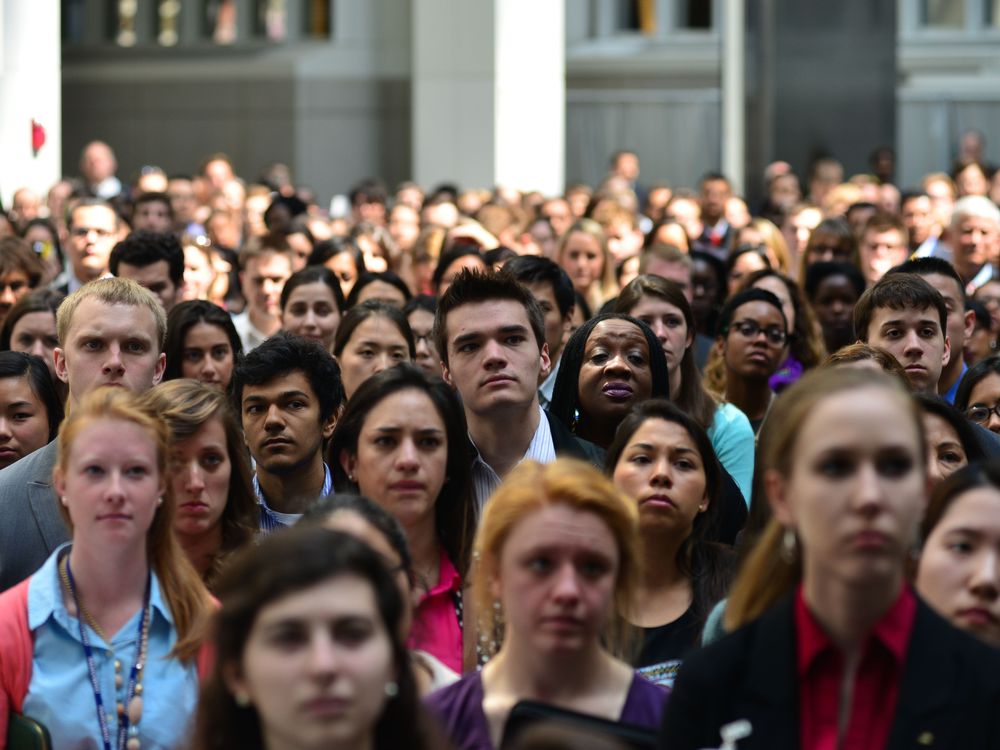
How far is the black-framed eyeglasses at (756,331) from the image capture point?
971 centimetres

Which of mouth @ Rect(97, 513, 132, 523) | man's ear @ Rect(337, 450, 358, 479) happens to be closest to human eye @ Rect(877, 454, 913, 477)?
mouth @ Rect(97, 513, 132, 523)

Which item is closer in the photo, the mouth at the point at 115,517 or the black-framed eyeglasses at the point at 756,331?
the mouth at the point at 115,517

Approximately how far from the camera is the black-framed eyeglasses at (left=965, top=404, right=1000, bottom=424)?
809 cm

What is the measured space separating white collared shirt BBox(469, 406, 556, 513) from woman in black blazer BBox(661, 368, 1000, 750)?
9.54 ft

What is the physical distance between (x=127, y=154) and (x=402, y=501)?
2680 centimetres

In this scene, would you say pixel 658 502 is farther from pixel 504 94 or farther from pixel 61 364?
pixel 504 94

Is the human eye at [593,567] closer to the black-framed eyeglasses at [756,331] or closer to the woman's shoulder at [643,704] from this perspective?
the woman's shoulder at [643,704]

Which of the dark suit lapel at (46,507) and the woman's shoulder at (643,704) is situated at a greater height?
the dark suit lapel at (46,507)

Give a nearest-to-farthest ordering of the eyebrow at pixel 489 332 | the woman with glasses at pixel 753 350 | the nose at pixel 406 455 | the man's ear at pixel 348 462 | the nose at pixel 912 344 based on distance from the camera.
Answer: the nose at pixel 406 455 → the man's ear at pixel 348 462 → the eyebrow at pixel 489 332 → the nose at pixel 912 344 → the woman with glasses at pixel 753 350

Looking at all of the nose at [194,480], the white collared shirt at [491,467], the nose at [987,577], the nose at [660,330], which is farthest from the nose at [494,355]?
the nose at [987,577]

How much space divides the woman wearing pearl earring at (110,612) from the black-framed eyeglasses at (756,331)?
187 inches

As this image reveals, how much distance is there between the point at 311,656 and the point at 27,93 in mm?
19154

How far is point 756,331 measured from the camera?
31.9ft

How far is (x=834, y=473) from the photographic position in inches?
157
